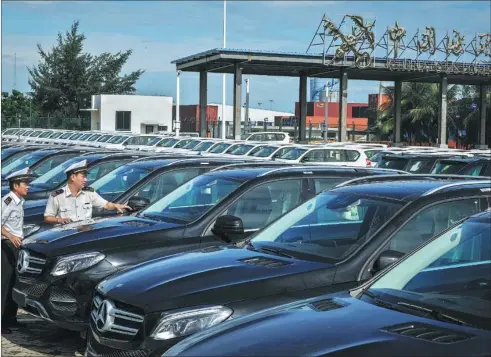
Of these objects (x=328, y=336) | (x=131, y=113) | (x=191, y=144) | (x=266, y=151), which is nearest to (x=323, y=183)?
(x=328, y=336)

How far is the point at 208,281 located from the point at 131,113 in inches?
2540

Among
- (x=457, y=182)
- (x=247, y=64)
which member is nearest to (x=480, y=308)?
(x=457, y=182)

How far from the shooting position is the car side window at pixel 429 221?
5.67 m

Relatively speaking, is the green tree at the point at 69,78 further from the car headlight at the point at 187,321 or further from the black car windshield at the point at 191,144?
the car headlight at the point at 187,321

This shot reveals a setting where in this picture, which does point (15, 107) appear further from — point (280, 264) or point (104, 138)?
point (280, 264)

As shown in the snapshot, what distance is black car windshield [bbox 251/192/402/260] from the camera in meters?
5.73

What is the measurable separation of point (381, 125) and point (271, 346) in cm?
6284

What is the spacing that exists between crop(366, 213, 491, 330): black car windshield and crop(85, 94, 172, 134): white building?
6379cm

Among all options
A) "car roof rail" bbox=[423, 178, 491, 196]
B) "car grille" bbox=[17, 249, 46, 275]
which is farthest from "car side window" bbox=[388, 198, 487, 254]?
"car grille" bbox=[17, 249, 46, 275]

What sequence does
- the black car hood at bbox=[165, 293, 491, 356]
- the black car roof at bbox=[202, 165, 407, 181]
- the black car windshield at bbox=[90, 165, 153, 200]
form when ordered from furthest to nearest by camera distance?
the black car windshield at bbox=[90, 165, 153, 200]
the black car roof at bbox=[202, 165, 407, 181]
the black car hood at bbox=[165, 293, 491, 356]

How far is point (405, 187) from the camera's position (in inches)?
244

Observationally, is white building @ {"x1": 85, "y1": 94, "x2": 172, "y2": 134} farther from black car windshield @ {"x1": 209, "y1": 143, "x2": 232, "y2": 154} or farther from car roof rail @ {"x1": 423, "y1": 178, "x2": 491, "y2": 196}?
car roof rail @ {"x1": 423, "y1": 178, "x2": 491, "y2": 196}

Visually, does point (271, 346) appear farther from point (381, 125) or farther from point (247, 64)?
point (381, 125)

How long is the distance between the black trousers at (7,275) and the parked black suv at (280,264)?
9.05 ft
